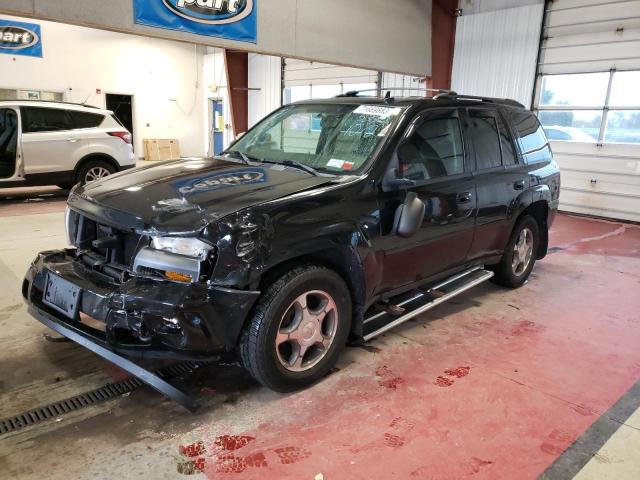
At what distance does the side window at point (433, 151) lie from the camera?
10.3 feet

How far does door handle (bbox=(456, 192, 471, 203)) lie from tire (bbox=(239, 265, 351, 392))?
1221 millimetres

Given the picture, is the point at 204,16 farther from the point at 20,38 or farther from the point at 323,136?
the point at 20,38

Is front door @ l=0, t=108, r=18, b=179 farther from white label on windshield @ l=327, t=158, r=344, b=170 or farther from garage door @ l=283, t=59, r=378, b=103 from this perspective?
white label on windshield @ l=327, t=158, r=344, b=170

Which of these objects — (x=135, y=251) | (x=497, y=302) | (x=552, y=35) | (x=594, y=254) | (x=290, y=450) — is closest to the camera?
(x=290, y=450)

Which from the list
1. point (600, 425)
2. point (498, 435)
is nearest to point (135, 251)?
point (498, 435)

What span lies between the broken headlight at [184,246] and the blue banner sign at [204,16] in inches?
185

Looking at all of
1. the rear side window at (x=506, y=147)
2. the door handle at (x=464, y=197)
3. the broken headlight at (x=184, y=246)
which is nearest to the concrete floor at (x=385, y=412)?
the broken headlight at (x=184, y=246)

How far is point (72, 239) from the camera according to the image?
116 inches

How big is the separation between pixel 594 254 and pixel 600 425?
14.1ft

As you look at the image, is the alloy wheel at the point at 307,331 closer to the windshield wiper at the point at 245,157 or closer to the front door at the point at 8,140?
the windshield wiper at the point at 245,157

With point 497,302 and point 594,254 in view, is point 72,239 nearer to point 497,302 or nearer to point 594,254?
point 497,302

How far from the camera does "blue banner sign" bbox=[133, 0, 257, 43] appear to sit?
19.7ft

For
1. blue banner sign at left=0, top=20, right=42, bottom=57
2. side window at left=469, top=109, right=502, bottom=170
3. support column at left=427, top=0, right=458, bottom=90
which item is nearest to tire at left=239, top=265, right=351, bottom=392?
side window at left=469, top=109, right=502, bottom=170

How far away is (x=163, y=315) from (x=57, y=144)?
7087 millimetres
